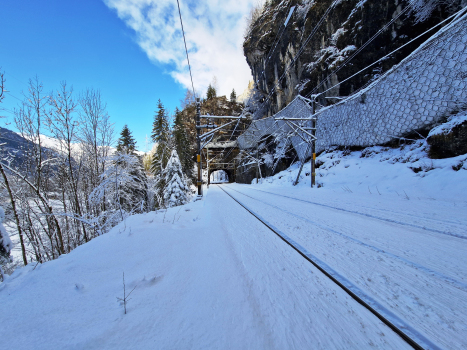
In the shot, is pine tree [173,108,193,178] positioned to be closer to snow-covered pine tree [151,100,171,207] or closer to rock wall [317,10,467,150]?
snow-covered pine tree [151,100,171,207]

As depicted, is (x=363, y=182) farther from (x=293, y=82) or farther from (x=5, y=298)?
(x=293, y=82)

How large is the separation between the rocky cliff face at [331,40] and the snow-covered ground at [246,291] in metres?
12.1

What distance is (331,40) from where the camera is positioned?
1652 centimetres

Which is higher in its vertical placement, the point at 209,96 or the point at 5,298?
the point at 209,96

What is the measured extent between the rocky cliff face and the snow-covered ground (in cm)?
1213

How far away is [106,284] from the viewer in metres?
1.50

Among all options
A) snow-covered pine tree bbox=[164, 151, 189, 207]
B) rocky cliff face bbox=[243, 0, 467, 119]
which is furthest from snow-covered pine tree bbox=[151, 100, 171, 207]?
rocky cliff face bbox=[243, 0, 467, 119]

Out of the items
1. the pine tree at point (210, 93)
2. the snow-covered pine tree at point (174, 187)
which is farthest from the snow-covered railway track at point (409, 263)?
the pine tree at point (210, 93)

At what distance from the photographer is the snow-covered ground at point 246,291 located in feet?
3.13

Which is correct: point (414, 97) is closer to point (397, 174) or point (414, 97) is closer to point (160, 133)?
point (397, 174)

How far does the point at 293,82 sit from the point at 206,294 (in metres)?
25.4

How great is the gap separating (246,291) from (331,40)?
2223 cm

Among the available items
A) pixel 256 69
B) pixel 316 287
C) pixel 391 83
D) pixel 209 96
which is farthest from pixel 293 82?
pixel 209 96

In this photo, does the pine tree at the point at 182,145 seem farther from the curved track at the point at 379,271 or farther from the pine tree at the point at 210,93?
the curved track at the point at 379,271
